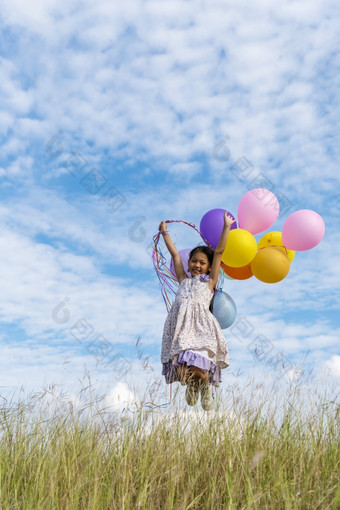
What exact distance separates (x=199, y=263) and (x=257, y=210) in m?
0.80

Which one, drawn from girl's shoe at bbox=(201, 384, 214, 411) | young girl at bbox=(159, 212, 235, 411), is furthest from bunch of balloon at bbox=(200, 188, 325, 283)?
girl's shoe at bbox=(201, 384, 214, 411)

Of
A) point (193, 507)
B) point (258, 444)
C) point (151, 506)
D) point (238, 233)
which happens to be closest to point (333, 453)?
point (258, 444)

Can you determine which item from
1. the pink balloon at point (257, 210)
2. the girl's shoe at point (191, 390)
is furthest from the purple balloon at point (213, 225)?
the girl's shoe at point (191, 390)

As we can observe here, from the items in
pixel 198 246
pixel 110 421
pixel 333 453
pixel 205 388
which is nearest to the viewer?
pixel 333 453

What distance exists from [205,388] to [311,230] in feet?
6.20

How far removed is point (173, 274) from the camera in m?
5.73

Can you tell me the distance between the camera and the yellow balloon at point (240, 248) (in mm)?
5094

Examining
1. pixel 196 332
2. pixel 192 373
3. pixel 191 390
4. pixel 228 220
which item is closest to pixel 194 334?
pixel 196 332

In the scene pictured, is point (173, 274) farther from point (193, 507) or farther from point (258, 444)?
point (193, 507)

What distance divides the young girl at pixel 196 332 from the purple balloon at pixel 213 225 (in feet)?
0.24

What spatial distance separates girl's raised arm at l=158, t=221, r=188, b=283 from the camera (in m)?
5.58

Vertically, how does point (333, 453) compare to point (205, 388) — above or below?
below

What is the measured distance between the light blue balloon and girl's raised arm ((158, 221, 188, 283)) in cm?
43

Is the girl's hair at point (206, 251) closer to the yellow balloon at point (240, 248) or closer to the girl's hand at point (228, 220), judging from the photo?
the yellow balloon at point (240, 248)
